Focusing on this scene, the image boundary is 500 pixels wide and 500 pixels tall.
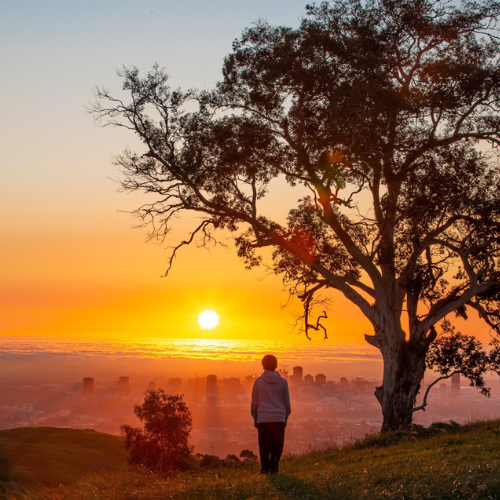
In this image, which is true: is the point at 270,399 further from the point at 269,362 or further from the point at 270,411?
the point at 269,362

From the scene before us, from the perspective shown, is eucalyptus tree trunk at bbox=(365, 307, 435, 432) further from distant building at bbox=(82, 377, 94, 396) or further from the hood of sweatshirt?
distant building at bbox=(82, 377, 94, 396)

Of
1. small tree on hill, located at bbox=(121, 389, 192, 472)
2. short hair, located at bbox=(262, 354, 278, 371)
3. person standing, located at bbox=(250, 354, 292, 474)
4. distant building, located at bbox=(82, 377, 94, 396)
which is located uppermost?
short hair, located at bbox=(262, 354, 278, 371)

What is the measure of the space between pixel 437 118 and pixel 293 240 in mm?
6158

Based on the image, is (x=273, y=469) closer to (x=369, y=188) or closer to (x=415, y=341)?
(x=415, y=341)

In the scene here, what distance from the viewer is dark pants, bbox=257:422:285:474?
10.8 meters

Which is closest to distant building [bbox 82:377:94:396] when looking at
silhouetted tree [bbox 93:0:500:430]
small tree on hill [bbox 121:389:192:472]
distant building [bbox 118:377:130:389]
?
distant building [bbox 118:377:130:389]

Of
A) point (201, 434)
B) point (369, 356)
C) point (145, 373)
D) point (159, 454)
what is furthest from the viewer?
point (369, 356)

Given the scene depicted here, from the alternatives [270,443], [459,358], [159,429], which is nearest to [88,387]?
[159,429]

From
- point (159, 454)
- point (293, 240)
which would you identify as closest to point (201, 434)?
point (159, 454)

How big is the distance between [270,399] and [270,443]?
0.77 m

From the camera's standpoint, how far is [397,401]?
725 inches

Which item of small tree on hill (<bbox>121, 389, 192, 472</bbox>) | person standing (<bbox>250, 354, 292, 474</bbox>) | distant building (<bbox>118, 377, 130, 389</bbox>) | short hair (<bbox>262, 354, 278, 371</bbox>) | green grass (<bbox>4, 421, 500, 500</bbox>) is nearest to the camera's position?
green grass (<bbox>4, 421, 500, 500</bbox>)

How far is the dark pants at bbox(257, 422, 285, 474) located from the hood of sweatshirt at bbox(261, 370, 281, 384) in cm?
72

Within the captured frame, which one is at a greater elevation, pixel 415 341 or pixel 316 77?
pixel 316 77
